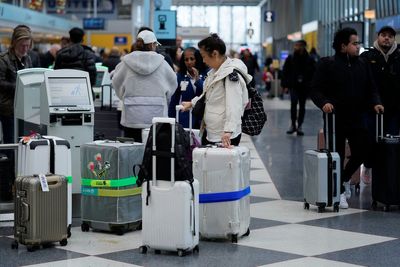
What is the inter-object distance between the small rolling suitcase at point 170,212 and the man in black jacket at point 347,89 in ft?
8.28

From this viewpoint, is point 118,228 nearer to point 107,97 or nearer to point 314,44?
point 107,97

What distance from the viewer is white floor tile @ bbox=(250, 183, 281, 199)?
925 cm

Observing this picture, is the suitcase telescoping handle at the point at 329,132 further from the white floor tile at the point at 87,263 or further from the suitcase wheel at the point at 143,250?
the white floor tile at the point at 87,263

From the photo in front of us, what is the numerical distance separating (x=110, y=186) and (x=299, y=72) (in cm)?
1010

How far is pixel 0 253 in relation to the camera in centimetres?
624

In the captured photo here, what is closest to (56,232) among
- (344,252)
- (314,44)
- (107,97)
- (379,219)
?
(344,252)

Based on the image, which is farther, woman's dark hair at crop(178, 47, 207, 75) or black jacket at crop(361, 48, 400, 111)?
black jacket at crop(361, 48, 400, 111)

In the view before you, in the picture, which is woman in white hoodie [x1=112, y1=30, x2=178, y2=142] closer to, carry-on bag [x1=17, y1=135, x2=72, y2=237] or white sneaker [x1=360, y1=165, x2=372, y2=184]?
carry-on bag [x1=17, y1=135, x2=72, y2=237]

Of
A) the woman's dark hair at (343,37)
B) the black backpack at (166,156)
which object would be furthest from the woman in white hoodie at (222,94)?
the woman's dark hair at (343,37)

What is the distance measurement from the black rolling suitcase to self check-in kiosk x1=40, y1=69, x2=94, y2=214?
274cm

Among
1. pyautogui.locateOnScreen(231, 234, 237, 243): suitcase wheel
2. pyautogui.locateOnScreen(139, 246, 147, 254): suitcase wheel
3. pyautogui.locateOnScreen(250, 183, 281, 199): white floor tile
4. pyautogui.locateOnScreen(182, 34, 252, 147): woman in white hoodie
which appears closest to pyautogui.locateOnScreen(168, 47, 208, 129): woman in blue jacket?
pyautogui.locateOnScreen(250, 183, 281, 199): white floor tile

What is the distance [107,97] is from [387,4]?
16023mm

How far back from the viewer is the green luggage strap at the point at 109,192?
692cm

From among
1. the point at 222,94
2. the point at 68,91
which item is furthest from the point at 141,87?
the point at 222,94
